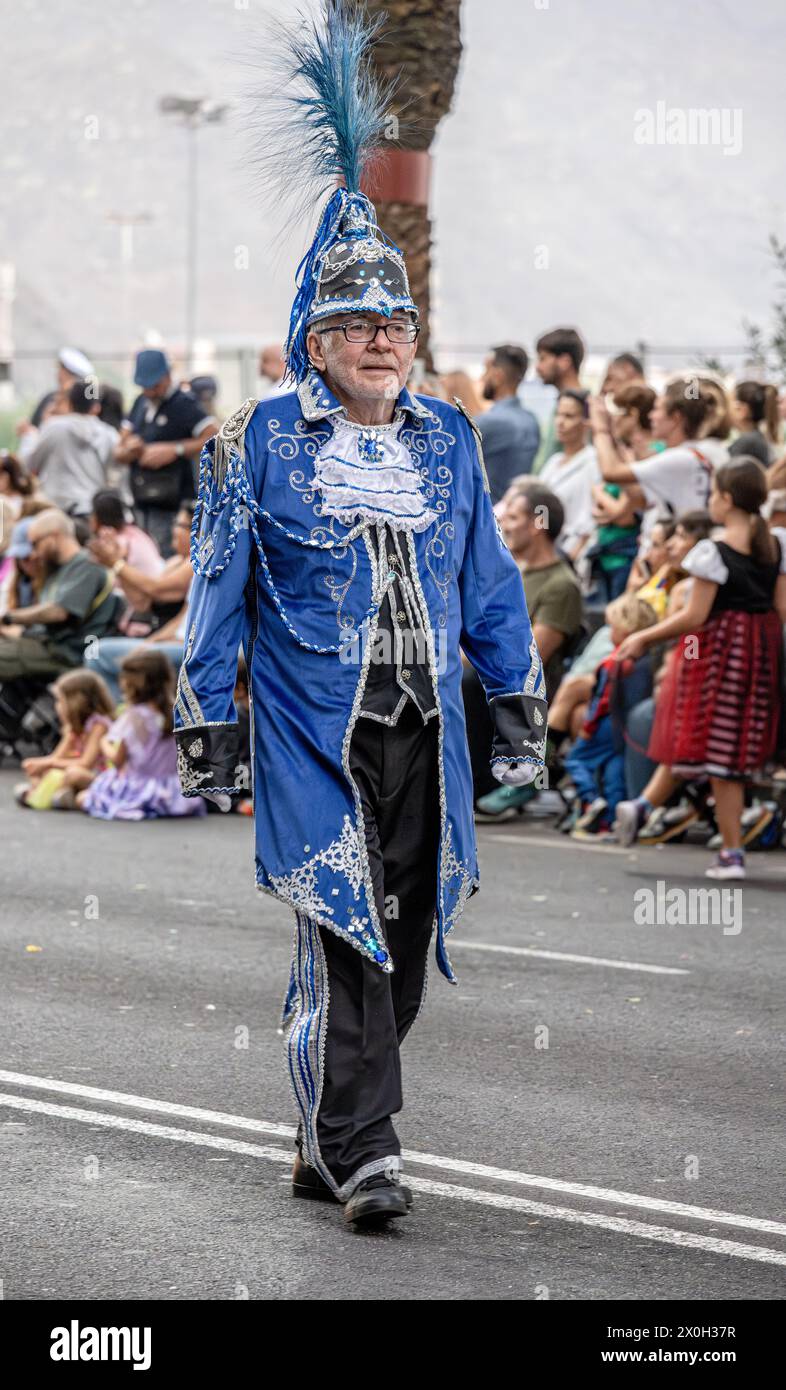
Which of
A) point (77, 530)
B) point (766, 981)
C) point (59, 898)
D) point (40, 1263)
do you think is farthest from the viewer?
point (77, 530)

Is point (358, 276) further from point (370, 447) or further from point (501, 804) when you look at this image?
point (501, 804)

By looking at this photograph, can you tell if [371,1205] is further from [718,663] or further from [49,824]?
[49,824]

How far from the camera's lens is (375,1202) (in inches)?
202

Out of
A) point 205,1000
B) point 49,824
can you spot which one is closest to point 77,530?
point 49,824

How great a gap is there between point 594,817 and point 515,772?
21.1 feet

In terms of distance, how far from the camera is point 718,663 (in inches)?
431

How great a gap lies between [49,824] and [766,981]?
5.06 meters

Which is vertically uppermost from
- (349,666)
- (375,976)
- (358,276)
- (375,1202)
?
(358,276)

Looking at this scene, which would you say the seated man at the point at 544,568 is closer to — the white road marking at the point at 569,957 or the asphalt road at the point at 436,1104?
the asphalt road at the point at 436,1104

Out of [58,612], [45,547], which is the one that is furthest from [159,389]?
Answer: [58,612]

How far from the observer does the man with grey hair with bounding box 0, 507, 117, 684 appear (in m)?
14.4

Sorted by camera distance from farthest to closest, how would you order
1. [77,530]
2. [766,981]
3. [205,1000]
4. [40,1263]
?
1. [77,530]
2. [766,981]
3. [205,1000]
4. [40,1263]

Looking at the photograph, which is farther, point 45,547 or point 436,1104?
point 45,547

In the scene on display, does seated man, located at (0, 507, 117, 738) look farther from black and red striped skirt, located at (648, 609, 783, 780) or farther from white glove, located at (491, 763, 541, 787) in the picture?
white glove, located at (491, 763, 541, 787)
